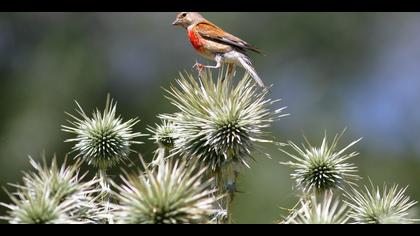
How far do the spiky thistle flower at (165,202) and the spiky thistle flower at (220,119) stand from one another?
0.94m

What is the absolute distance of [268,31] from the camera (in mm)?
20797

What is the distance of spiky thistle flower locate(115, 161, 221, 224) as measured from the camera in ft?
8.77

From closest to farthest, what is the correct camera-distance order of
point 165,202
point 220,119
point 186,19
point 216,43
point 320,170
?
point 165,202 → point 220,119 → point 320,170 → point 216,43 → point 186,19

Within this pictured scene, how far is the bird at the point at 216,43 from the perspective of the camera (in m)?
5.79

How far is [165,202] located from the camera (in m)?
2.69

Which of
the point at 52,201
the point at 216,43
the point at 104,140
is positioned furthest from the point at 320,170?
the point at 216,43

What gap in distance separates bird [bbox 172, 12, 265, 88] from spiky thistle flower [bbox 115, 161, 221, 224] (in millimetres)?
2752

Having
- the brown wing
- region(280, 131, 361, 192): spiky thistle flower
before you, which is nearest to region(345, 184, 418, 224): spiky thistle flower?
region(280, 131, 361, 192): spiky thistle flower

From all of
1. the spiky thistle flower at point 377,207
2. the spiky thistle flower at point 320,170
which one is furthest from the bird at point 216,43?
the spiky thistle flower at point 377,207

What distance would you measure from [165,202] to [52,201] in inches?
17.2

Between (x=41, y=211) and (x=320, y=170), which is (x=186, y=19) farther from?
(x=41, y=211)
